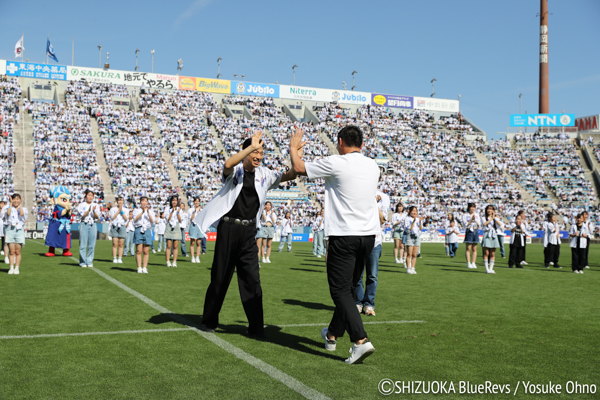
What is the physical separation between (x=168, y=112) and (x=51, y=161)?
45.9 feet

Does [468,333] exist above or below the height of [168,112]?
below

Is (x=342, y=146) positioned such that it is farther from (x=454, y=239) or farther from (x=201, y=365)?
(x=454, y=239)

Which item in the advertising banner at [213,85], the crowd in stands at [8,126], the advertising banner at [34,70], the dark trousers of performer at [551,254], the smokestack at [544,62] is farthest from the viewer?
the smokestack at [544,62]

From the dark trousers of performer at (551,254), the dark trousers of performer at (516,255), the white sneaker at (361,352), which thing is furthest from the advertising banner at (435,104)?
the white sneaker at (361,352)

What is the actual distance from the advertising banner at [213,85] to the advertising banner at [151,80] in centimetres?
234

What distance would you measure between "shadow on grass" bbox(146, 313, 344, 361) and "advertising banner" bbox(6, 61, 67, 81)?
48100 millimetres

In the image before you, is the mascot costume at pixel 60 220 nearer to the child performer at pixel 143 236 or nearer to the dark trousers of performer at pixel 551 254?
the child performer at pixel 143 236

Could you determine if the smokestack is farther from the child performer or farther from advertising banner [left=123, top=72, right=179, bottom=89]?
the child performer

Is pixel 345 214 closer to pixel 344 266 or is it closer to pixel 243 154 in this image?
pixel 344 266

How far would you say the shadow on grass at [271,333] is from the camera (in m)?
5.40

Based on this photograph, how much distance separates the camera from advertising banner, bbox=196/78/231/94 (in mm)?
54750

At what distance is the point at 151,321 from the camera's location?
666 cm

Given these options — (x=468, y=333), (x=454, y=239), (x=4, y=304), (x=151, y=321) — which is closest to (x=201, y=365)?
(x=151, y=321)

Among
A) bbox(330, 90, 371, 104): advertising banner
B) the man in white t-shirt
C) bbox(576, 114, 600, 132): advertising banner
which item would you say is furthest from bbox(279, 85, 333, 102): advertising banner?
the man in white t-shirt
